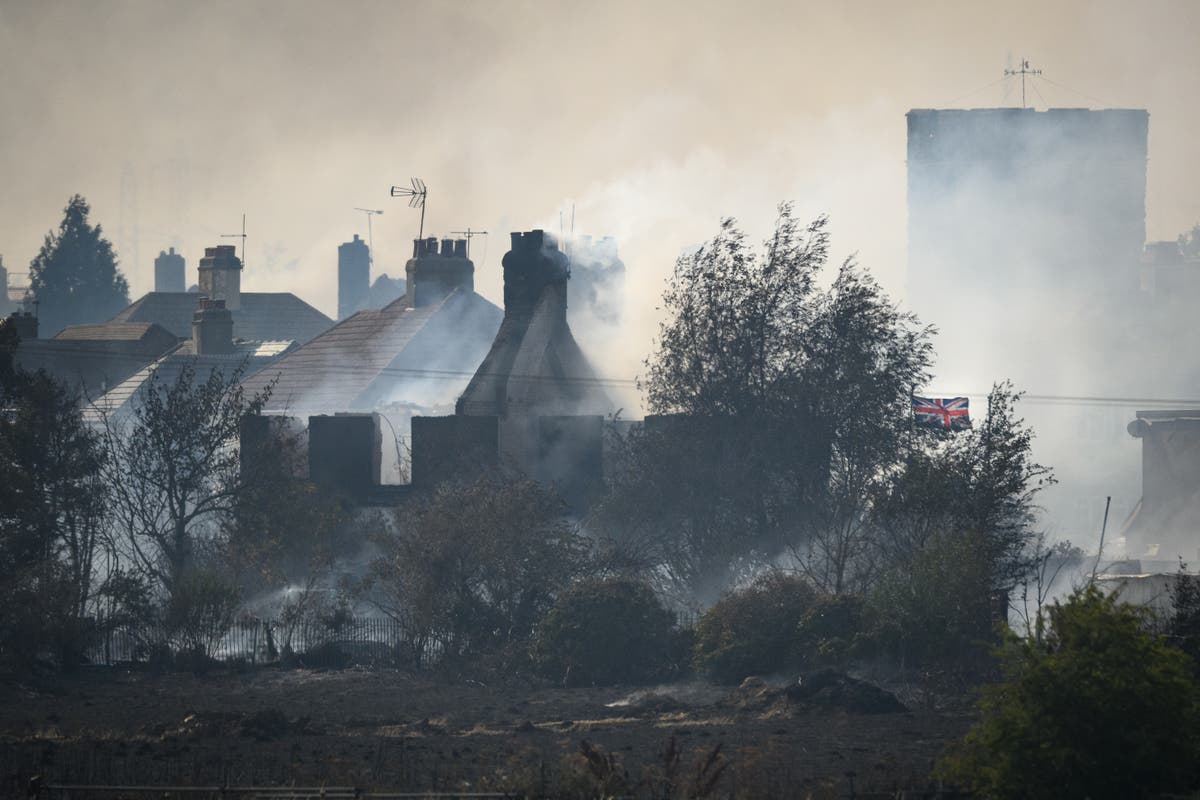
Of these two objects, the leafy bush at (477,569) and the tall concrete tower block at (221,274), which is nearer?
the leafy bush at (477,569)

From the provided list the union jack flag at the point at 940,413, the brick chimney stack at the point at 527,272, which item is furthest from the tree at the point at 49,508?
the union jack flag at the point at 940,413

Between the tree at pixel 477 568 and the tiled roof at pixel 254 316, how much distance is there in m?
68.3

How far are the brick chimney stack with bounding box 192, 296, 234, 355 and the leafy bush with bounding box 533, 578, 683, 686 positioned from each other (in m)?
47.2

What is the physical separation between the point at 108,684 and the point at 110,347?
2280 inches

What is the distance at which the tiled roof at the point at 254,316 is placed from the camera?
341 ft

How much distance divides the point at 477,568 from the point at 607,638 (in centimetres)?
452

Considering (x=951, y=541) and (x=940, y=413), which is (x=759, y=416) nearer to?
(x=940, y=413)

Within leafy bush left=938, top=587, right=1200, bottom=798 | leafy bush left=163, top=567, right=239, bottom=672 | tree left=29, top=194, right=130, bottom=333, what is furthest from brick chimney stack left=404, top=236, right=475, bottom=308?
tree left=29, top=194, right=130, bottom=333

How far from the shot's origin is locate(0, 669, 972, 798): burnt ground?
71.4ft

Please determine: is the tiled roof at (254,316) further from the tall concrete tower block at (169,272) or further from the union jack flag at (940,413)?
the union jack flag at (940,413)

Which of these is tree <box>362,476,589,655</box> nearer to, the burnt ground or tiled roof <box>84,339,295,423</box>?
the burnt ground

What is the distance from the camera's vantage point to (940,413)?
44875mm

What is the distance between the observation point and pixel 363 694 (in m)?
31.5

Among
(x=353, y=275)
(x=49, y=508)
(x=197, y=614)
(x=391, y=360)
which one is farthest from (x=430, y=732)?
(x=353, y=275)
